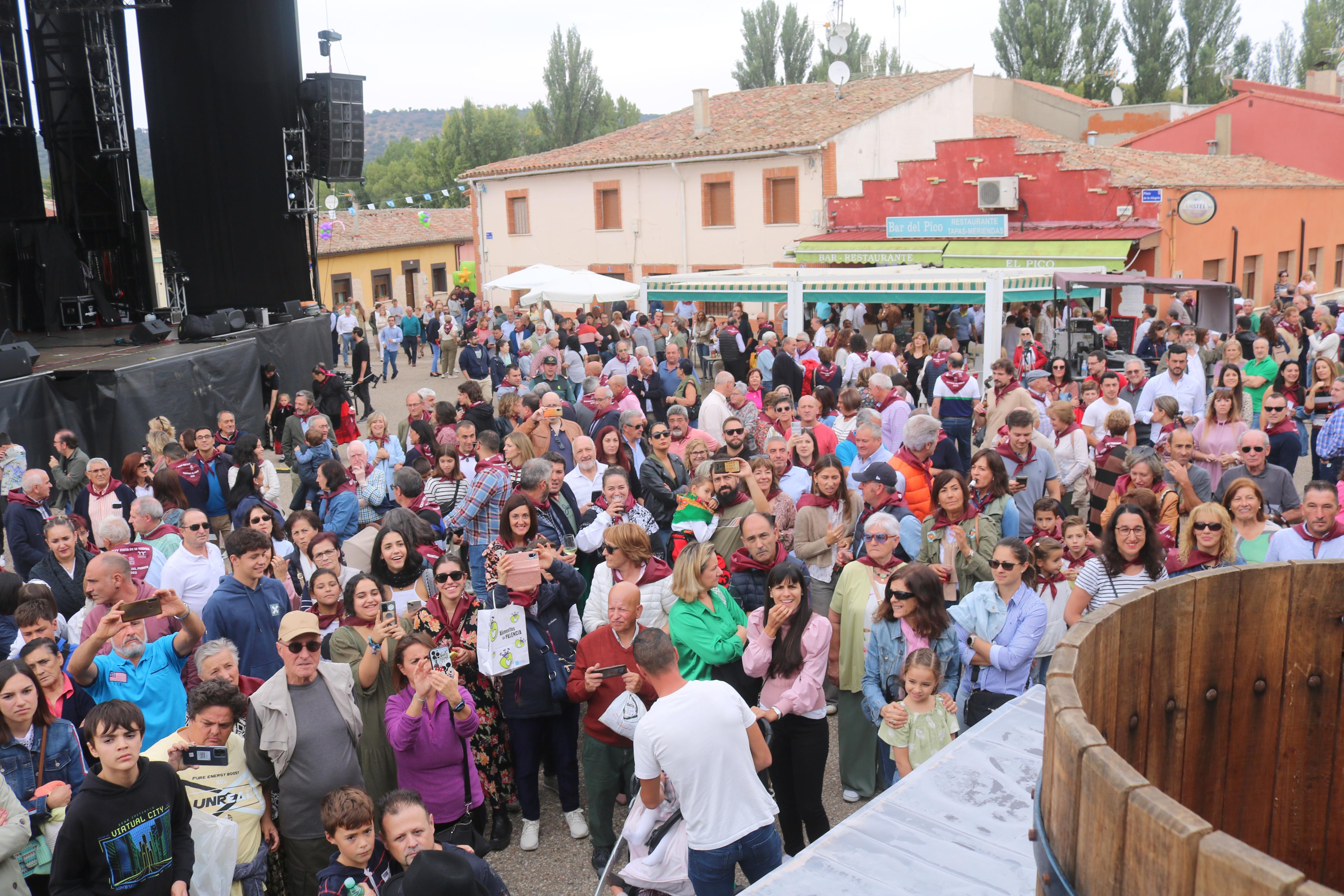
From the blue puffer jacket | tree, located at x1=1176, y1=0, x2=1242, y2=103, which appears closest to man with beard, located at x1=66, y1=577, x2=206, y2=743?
the blue puffer jacket

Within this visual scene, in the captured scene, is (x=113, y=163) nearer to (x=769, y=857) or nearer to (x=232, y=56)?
(x=232, y=56)

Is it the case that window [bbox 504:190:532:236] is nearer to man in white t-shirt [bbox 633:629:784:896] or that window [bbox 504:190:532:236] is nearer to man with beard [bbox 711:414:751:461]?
man with beard [bbox 711:414:751:461]

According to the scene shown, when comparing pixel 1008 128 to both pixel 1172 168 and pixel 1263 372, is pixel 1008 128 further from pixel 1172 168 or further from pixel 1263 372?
pixel 1263 372

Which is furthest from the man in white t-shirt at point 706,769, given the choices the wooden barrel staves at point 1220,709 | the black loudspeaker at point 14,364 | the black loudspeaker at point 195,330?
the black loudspeaker at point 195,330

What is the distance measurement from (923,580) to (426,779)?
2.34 m

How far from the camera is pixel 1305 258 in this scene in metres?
29.0

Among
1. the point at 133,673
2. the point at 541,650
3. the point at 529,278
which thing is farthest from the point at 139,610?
the point at 529,278

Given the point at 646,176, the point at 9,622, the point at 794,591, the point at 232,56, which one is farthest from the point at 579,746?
the point at 646,176

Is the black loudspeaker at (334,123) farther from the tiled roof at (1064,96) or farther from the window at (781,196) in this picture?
the tiled roof at (1064,96)

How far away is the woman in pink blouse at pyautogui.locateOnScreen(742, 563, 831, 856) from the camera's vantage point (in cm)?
464

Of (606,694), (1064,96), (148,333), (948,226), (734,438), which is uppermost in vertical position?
(1064,96)

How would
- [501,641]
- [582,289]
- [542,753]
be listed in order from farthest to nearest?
1. [582,289]
2. [542,753]
3. [501,641]

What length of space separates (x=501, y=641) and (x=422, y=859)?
72.0 inches

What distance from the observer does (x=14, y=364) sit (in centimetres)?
1136
